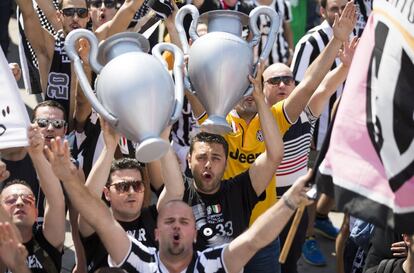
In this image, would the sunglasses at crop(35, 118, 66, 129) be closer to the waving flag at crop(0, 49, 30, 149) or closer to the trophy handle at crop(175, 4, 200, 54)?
the waving flag at crop(0, 49, 30, 149)

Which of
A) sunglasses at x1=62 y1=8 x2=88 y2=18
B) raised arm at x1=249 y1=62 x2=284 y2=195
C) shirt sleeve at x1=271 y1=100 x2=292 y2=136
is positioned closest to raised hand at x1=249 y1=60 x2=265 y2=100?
raised arm at x1=249 y1=62 x2=284 y2=195

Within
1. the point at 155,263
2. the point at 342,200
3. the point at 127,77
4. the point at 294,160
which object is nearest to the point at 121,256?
the point at 155,263

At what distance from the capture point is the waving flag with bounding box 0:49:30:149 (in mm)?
4781

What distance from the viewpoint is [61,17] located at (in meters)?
6.57

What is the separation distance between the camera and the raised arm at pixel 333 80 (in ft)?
17.5

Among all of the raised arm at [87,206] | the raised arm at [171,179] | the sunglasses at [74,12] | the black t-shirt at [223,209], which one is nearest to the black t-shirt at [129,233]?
the raised arm at [171,179]

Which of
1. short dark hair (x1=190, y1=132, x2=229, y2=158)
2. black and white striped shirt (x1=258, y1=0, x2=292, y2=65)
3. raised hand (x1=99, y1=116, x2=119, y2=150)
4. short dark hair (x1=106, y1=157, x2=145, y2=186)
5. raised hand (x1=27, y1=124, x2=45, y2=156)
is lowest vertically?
black and white striped shirt (x1=258, y1=0, x2=292, y2=65)

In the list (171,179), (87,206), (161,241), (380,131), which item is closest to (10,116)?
(87,206)

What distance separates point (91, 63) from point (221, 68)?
1.85 feet

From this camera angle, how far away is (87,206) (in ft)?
15.1

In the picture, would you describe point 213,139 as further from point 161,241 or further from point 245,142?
point 161,241

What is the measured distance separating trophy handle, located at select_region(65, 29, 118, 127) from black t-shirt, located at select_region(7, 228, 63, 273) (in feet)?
3.10

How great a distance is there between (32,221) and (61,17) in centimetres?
199

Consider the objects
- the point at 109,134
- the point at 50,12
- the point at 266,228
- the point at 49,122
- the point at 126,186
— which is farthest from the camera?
the point at 50,12
